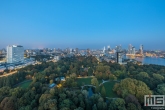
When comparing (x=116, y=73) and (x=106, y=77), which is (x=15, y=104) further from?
(x=116, y=73)

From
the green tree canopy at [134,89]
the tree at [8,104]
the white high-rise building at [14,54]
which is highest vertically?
the white high-rise building at [14,54]

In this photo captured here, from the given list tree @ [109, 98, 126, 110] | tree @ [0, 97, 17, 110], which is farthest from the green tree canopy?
tree @ [0, 97, 17, 110]

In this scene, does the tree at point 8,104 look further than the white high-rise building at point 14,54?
No

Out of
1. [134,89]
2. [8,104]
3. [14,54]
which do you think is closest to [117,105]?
[134,89]

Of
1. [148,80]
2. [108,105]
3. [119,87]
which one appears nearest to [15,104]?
[108,105]

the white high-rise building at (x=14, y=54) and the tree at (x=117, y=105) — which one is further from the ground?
the white high-rise building at (x=14, y=54)

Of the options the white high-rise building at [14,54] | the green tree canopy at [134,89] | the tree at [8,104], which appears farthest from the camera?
the white high-rise building at [14,54]

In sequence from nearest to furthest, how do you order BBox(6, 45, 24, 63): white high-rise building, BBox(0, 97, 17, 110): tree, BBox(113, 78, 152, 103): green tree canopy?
BBox(0, 97, 17, 110): tree
BBox(113, 78, 152, 103): green tree canopy
BBox(6, 45, 24, 63): white high-rise building

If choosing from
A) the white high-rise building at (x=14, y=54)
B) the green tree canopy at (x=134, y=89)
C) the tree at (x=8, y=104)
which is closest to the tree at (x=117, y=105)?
the green tree canopy at (x=134, y=89)

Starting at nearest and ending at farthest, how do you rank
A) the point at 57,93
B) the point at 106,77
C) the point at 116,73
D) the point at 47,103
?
the point at 47,103, the point at 57,93, the point at 106,77, the point at 116,73

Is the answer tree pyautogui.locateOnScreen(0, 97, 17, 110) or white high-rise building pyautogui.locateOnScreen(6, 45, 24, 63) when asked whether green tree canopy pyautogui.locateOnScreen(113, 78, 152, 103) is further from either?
white high-rise building pyautogui.locateOnScreen(6, 45, 24, 63)

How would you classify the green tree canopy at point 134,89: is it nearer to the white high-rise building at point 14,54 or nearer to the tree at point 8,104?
the tree at point 8,104
